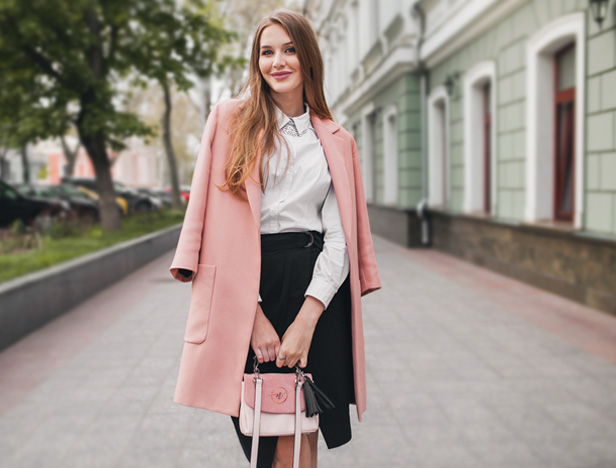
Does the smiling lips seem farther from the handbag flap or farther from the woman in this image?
the handbag flap

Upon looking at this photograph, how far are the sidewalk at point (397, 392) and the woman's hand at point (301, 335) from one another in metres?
0.58

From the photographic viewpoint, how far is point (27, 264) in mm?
8430

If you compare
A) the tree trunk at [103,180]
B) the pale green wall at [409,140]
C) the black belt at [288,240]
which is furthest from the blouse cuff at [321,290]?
the tree trunk at [103,180]

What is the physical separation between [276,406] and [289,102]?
871 millimetres

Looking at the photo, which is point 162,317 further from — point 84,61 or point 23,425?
point 84,61

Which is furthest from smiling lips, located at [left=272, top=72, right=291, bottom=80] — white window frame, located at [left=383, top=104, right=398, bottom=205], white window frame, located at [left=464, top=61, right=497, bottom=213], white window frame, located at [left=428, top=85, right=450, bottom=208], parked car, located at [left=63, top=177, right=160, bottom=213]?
parked car, located at [left=63, top=177, right=160, bottom=213]

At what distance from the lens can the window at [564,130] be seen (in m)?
8.78

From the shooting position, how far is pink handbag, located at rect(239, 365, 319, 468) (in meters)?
1.89

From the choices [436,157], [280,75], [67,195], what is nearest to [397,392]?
[280,75]

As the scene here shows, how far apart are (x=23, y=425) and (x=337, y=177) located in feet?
10.0

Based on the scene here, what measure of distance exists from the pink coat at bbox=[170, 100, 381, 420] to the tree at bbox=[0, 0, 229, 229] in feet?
40.2

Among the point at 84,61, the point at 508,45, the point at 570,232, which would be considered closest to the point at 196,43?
the point at 84,61

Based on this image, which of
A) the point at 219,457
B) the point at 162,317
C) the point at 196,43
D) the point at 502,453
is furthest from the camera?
the point at 196,43

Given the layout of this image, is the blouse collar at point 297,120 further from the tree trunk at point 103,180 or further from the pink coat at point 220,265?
the tree trunk at point 103,180
